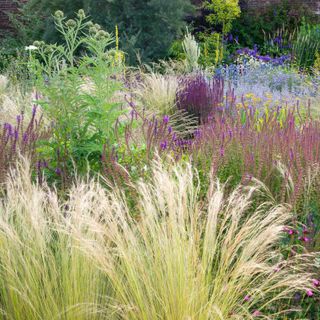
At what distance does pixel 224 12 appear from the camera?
14.8 m

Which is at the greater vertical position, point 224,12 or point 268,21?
point 224,12

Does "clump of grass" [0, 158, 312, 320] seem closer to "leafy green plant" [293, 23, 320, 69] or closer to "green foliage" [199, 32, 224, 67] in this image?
"green foliage" [199, 32, 224, 67]

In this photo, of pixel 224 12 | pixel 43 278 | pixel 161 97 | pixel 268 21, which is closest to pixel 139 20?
pixel 224 12

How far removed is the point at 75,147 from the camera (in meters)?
3.95

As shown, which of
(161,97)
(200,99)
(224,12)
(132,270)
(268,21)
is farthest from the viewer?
(268,21)

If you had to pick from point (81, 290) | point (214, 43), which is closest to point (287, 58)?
point (214, 43)

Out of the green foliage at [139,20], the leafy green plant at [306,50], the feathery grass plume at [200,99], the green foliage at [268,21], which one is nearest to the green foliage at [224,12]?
the green foliage at [268,21]

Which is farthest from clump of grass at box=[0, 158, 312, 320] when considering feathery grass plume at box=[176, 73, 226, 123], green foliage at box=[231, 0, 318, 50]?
green foliage at box=[231, 0, 318, 50]

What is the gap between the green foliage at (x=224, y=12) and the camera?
14328mm

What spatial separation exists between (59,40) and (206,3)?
14.0 feet

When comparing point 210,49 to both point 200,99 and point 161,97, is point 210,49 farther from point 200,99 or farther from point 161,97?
point 200,99

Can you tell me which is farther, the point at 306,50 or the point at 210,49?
the point at 210,49

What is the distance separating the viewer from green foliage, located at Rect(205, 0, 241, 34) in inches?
564

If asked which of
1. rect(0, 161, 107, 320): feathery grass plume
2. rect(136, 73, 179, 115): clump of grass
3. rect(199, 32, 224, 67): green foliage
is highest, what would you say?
rect(0, 161, 107, 320): feathery grass plume
